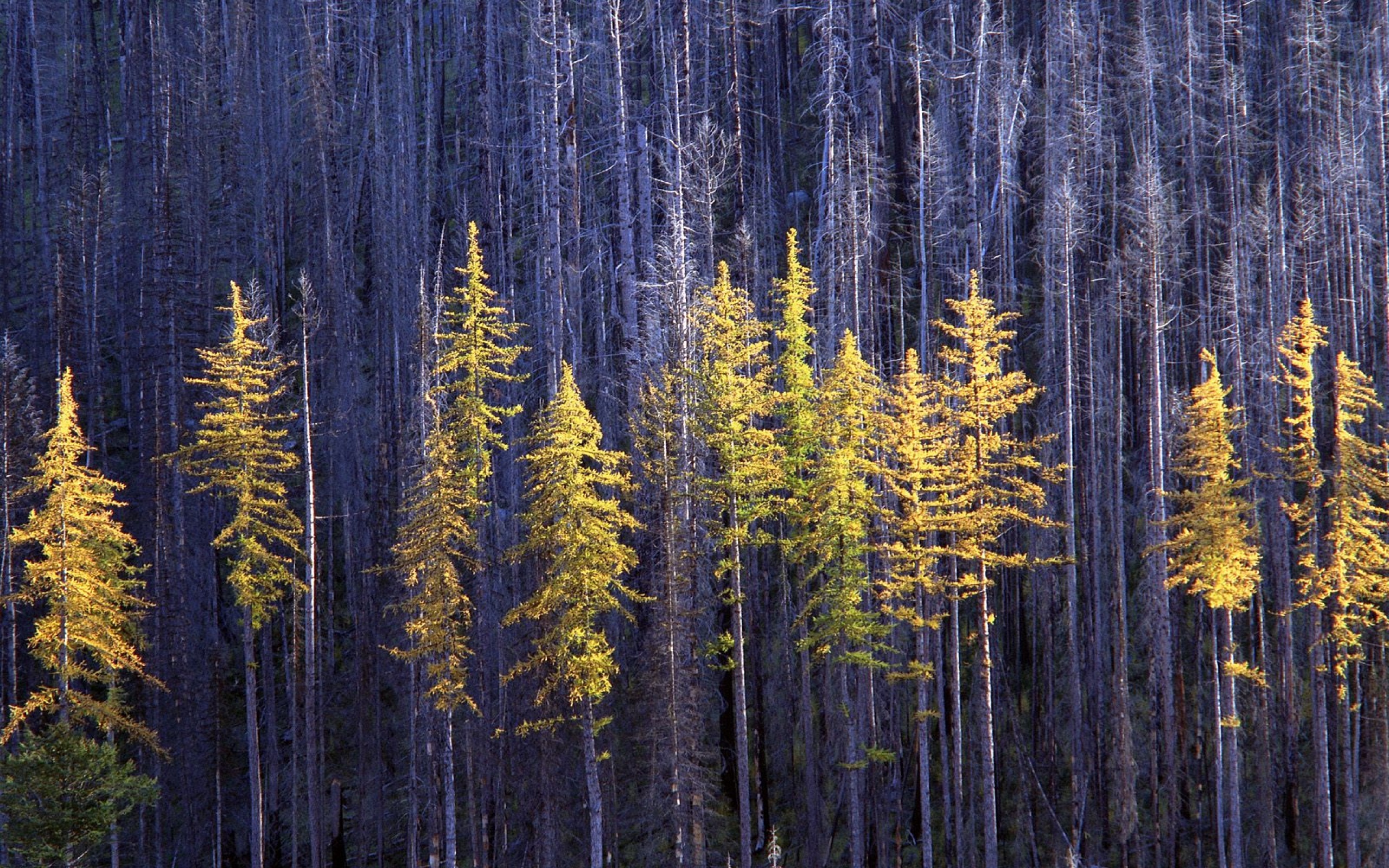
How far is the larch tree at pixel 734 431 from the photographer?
24.9m

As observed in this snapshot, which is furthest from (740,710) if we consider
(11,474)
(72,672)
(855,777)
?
(11,474)

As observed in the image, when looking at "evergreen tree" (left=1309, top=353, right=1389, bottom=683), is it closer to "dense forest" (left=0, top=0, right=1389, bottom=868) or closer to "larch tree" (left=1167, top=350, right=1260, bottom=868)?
"dense forest" (left=0, top=0, right=1389, bottom=868)

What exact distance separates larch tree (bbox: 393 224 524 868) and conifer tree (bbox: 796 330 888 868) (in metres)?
7.13

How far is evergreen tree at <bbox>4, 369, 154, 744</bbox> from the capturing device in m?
27.3

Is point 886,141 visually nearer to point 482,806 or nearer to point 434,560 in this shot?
point 434,560

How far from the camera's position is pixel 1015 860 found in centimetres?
2836

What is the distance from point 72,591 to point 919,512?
20.5 meters

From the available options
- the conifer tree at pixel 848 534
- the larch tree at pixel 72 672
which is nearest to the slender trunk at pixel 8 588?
the larch tree at pixel 72 672

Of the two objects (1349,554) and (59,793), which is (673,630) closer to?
(59,793)

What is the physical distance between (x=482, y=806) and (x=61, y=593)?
11536 millimetres

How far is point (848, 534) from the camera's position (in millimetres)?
25000

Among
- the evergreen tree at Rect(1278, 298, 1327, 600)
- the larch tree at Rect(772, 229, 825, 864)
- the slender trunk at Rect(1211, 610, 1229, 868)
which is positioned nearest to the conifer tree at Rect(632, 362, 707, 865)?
the larch tree at Rect(772, 229, 825, 864)

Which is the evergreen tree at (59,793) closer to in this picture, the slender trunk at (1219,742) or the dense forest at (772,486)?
the dense forest at (772,486)

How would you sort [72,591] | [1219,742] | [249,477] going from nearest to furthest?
[1219,742] → [72,591] → [249,477]
